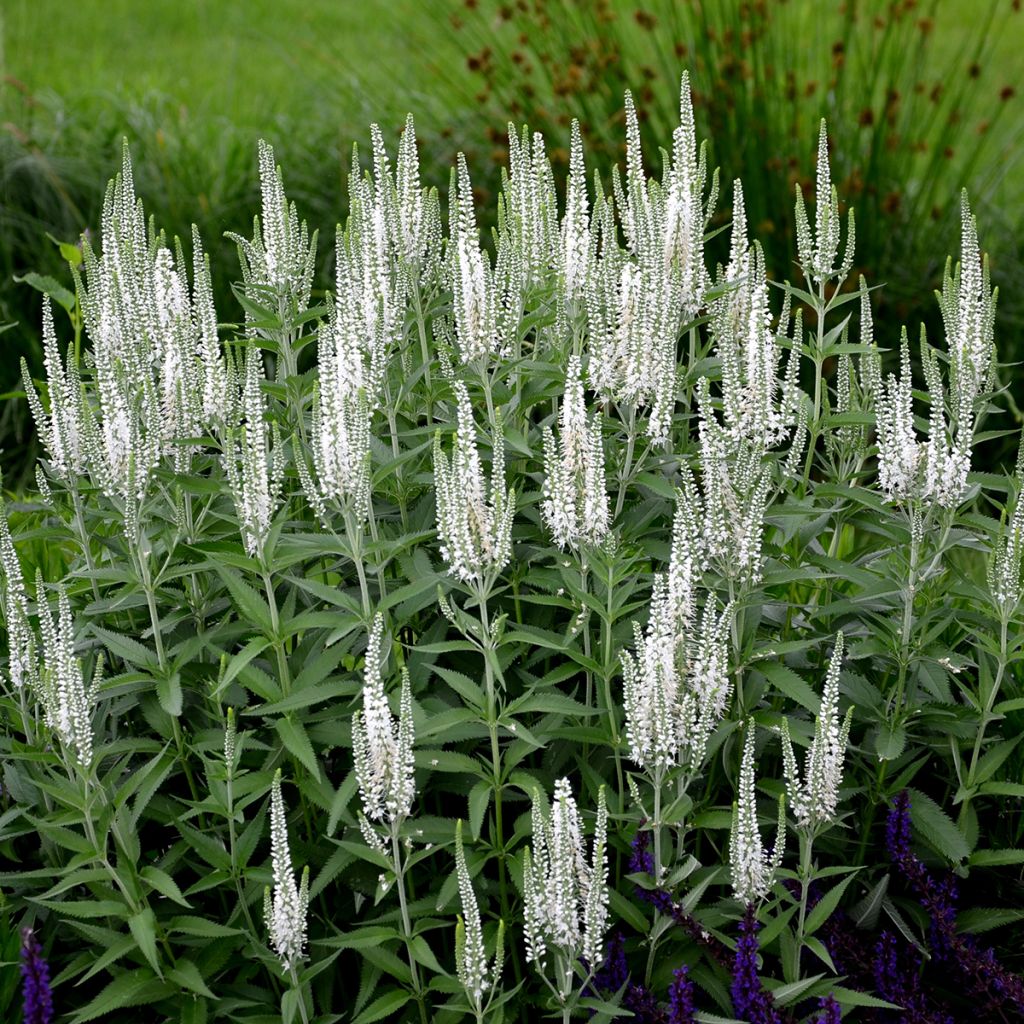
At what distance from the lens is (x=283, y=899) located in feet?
11.0

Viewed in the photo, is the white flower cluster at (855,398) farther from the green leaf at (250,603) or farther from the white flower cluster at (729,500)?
the green leaf at (250,603)

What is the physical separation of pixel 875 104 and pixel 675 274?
9.52 m

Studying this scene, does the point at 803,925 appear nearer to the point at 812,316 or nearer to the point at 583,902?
the point at 583,902

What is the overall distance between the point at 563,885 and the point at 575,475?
3.42 feet

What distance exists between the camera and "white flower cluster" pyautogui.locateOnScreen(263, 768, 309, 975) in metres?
3.29

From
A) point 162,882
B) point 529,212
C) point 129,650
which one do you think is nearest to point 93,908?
point 162,882

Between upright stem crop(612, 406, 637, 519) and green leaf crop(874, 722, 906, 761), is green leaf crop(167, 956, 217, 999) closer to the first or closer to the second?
upright stem crop(612, 406, 637, 519)

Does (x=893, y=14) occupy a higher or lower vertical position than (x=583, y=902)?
higher

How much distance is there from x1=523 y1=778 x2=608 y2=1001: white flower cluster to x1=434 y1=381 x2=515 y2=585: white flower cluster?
0.57 m

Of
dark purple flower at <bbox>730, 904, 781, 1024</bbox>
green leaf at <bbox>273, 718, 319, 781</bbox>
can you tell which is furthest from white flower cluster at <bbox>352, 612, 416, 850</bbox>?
dark purple flower at <bbox>730, 904, 781, 1024</bbox>

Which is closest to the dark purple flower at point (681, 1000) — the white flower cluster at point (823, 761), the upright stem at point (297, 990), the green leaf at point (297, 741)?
the white flower cluster at point (823, 761)

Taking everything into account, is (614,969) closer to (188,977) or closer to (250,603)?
(188,977)

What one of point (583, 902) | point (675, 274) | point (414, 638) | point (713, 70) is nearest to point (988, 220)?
point (713, 70)

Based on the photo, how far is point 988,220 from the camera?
980 centimetres
